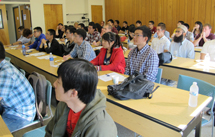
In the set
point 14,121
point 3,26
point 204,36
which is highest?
point 3,26

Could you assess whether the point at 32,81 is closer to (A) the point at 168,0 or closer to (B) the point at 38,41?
(B) the point at 38,41

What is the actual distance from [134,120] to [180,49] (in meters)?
2.88

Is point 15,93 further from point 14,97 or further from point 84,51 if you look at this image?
point 84,51

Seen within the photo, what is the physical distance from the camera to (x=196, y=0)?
25.8 feet

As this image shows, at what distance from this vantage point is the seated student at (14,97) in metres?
1.78

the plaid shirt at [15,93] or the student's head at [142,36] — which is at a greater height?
the student's head at [142,36]

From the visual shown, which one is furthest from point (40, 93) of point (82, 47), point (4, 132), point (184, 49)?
point (184, 49)

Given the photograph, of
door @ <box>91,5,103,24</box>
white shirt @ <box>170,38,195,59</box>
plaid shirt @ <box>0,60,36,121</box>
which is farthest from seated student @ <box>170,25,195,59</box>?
door @ <box>91,5,103,24</box>

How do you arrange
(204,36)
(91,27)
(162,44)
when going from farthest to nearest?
1. (91,27)
2. (204,36)
3. (162,44)

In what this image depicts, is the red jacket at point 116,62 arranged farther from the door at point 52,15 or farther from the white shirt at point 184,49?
the door at point 52,15

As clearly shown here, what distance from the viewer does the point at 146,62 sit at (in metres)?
2.68

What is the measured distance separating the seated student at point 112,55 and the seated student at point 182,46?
150 centimetres

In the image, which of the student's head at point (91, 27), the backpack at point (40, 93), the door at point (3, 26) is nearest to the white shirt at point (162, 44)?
the student's head at point (91, 27)

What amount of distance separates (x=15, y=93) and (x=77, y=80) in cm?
117
